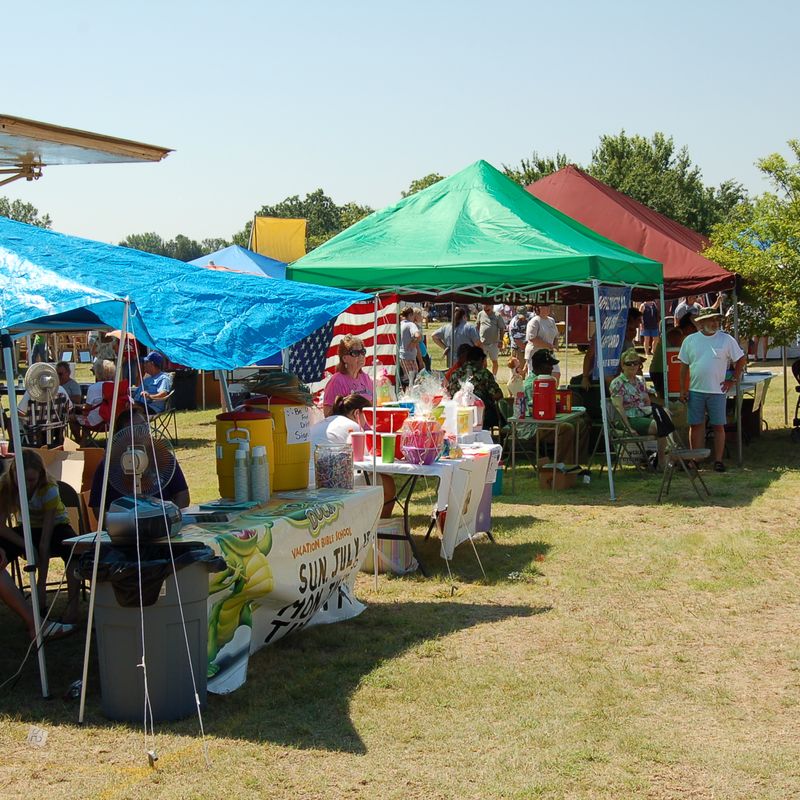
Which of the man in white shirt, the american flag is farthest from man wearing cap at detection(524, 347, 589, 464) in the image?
the man in white shirt

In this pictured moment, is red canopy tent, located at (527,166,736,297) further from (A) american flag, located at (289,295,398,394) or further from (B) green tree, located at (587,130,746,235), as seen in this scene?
(B) green tree, located at (587,130,746,235)

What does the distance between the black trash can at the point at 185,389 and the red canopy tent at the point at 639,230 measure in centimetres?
729

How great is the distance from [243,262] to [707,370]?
1034 cm

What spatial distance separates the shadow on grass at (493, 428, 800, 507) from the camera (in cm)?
959

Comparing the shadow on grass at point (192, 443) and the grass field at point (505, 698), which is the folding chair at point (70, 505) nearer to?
the grass field at point (505, 698)

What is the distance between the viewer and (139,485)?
197 inches

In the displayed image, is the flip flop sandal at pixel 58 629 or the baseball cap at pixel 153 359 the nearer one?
the flip flop sandal at pixel 58 629

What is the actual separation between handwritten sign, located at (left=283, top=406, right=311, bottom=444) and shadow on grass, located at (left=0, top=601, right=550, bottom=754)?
1079 millimetres

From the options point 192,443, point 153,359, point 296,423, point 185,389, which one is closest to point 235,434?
point 296,423

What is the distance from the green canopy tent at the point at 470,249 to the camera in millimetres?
9492

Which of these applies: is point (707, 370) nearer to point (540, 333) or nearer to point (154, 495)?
point (540, 333)

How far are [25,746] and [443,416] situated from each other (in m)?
4.00

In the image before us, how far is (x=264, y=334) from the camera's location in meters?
5.13

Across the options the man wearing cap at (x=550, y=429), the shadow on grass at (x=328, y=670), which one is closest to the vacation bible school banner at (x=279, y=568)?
the shadow on grass at (x=328, y=670)
